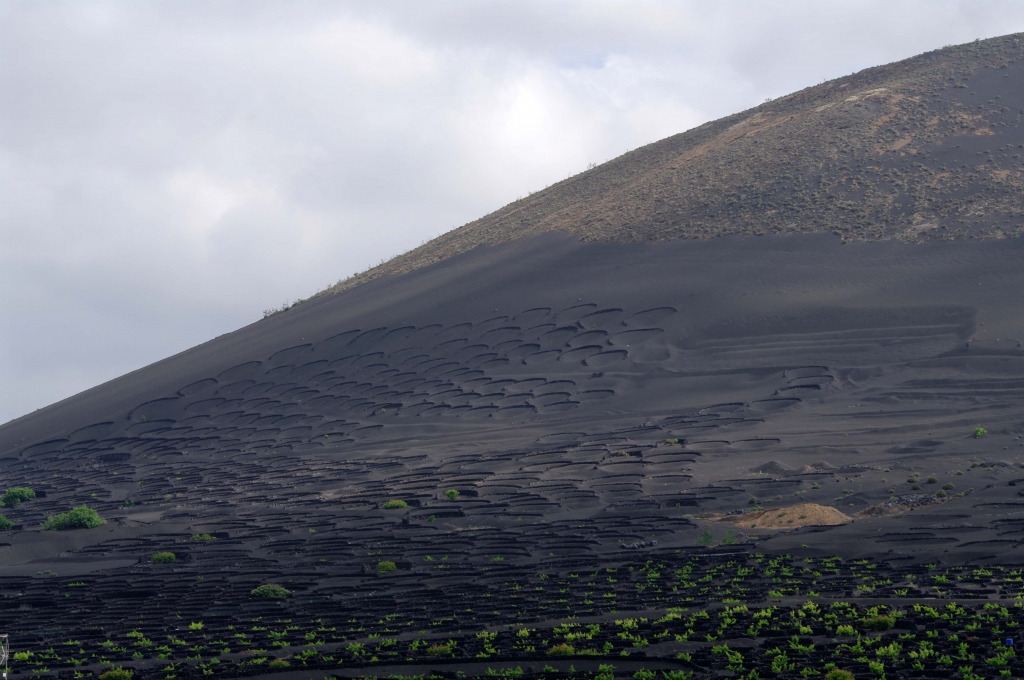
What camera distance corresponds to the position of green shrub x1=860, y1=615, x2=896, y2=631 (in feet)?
54.6

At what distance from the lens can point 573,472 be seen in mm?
32094

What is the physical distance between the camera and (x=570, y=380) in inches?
1671

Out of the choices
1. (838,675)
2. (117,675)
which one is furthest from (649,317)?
(117,675)

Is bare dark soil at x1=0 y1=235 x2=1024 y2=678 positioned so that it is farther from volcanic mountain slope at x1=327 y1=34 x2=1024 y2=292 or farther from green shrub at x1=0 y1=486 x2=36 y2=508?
volcanic mountain slope at x1=327 y1=34 x2=1024 y2=292

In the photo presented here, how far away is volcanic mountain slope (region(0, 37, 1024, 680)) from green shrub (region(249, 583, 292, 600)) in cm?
40

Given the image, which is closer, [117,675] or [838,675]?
[838,675]

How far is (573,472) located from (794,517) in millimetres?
8714

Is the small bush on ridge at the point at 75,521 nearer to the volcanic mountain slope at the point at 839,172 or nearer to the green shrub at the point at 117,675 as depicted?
the green shrub at the point at 117,675

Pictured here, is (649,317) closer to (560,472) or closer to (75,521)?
(560,472)

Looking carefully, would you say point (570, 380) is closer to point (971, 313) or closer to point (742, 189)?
point (971, 313)

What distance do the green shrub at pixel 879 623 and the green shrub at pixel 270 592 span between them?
13.6 meters

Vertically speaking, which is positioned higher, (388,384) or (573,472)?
(388,384)

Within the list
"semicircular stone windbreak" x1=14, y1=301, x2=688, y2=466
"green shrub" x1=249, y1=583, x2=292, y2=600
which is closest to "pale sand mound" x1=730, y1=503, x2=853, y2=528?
"green shrub" x1=249, y1=583, x2=292, y2=600

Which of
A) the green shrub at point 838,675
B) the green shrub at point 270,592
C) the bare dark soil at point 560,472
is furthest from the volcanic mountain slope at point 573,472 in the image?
the green shrub at point 838,675
